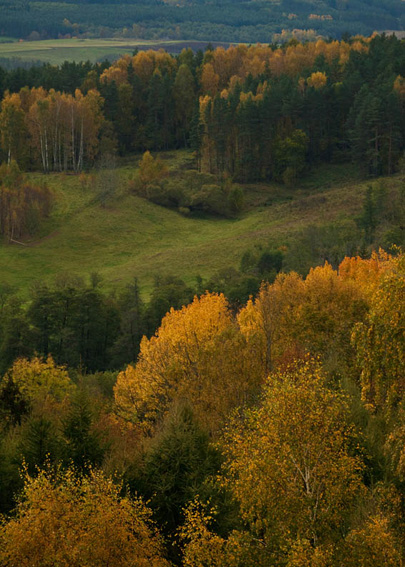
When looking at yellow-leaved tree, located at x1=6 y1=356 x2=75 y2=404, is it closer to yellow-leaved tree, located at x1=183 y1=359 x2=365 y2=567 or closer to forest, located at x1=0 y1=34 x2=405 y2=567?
forest, located at x1=0 y1=34 x2=405 y2=567

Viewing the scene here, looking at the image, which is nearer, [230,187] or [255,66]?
[230,187]

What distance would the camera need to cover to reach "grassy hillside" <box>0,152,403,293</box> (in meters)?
97.2

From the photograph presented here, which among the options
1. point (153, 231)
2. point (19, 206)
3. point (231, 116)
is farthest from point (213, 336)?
point (231, 116)

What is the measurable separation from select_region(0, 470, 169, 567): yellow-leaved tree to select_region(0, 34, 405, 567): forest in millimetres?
78

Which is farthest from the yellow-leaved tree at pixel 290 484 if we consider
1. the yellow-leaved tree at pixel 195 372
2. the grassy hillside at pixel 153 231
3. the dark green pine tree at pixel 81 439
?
the grassy hillside at pixel 153 231

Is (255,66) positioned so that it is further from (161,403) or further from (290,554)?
(290,554)

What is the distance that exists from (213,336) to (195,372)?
361cm

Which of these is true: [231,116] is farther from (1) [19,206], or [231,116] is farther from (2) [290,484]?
(2) [290,484]

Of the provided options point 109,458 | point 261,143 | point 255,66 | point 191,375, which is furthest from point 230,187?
point 109,458

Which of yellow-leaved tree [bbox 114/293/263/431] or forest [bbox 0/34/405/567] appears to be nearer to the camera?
forest [bbox 0/34/405/567]

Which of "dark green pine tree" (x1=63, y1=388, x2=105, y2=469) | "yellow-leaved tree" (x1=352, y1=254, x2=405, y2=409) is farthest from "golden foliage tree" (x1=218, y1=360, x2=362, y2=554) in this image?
"dark green pine tree" (x1=63, y1=388, x2=105, y2=469)

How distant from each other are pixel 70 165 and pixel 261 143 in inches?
1550

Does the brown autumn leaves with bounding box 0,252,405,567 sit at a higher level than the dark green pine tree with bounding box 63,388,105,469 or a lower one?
higher

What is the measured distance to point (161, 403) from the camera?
42.4m
